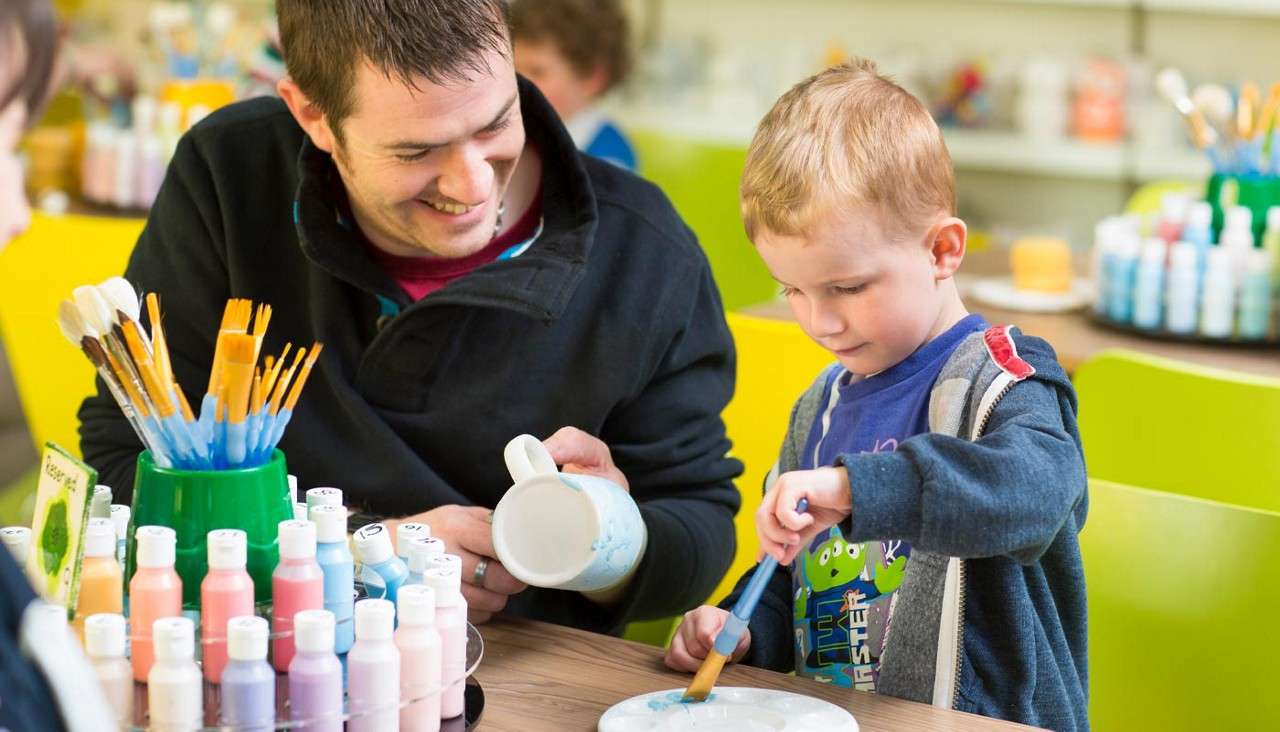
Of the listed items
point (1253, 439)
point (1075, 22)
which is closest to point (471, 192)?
point (1253, 439)

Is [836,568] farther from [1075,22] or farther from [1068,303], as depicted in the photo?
[1075,22]

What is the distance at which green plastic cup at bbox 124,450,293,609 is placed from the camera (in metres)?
1.01

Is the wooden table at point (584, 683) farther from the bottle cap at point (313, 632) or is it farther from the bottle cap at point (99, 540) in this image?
the bottle cap at point (99, 540)

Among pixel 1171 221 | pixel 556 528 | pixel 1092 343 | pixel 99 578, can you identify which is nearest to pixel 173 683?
pixel 99 578

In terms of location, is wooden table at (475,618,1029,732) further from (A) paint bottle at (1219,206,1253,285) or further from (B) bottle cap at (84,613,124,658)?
(A) paint bottle at (1219,206,1253,285)

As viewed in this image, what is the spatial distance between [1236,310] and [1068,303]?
28cm

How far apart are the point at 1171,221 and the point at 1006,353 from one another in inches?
55.7

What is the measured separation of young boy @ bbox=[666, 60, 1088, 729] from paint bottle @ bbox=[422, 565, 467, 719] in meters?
0.19

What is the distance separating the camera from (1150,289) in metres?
2.34

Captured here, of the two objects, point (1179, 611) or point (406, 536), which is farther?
point (1179, 611)

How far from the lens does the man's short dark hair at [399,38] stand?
1294 mm

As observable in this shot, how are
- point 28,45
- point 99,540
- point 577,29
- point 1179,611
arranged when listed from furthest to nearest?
point 577,29 < point 1179,611 < point 99,540 < point 28,45

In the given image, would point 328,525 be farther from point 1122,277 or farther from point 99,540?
point 1122,277

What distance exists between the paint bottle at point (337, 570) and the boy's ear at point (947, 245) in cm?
49
